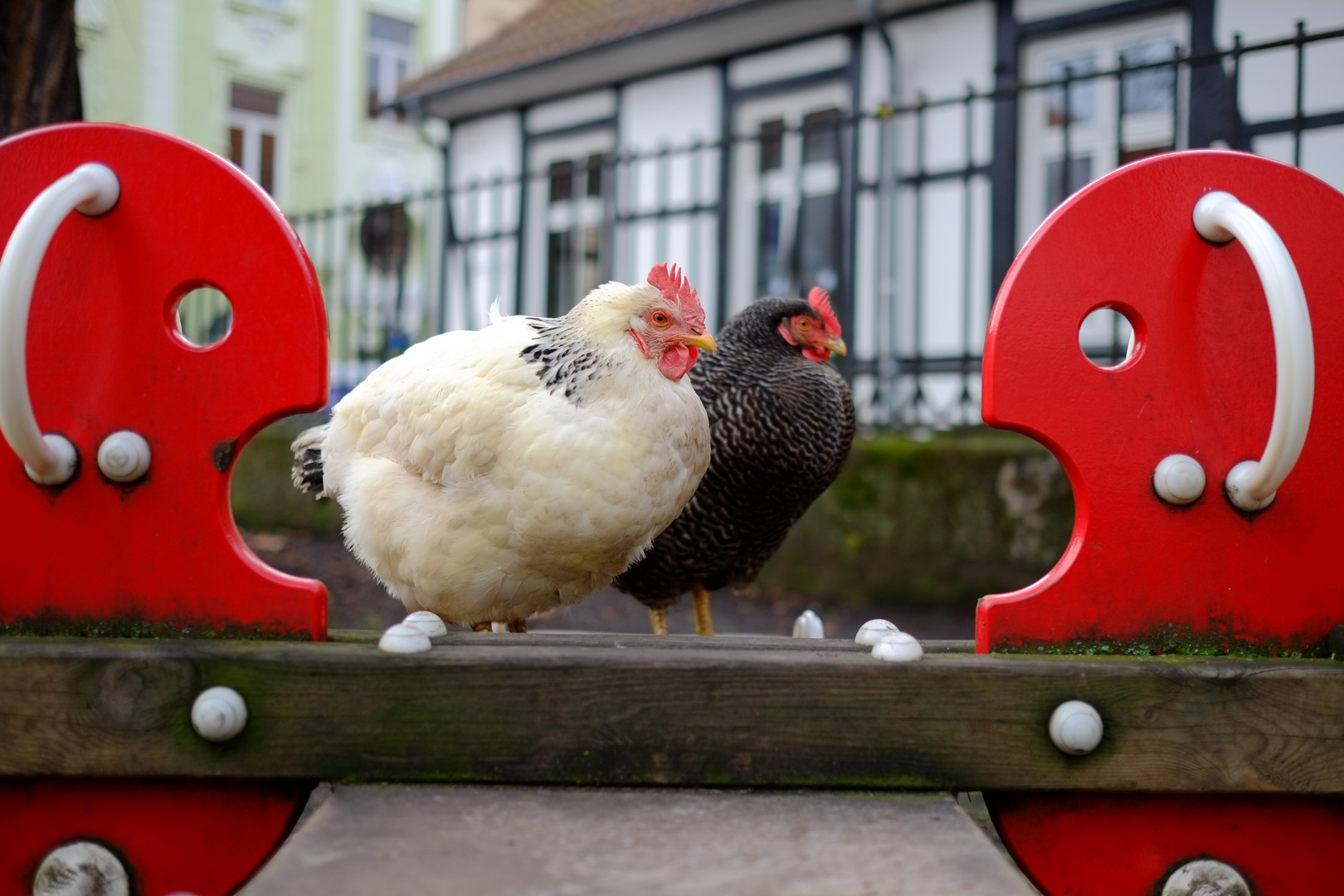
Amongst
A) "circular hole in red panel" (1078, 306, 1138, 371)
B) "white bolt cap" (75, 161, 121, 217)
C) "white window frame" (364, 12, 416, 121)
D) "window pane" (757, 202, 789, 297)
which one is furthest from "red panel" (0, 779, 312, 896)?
"white window frame" (364, 12, 416, 121)

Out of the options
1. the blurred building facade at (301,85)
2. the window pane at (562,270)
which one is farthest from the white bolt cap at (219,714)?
the blurred building facade at (301,85)

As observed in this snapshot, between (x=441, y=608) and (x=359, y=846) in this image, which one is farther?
(x=441, y=608)

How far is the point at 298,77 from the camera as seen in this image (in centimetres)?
1925

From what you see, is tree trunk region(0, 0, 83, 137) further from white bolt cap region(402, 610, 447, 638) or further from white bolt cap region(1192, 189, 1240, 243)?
white bolt cap region(1192, 189, 1240, 243)

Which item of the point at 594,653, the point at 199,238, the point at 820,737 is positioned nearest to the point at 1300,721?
the point at 820,737

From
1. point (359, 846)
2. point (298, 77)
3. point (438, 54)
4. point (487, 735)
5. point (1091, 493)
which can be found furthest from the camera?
point (438, 54)

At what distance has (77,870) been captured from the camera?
4.52 feet

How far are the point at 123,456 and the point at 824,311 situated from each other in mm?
2017

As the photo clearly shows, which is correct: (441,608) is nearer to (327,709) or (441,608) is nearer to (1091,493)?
(327,709)

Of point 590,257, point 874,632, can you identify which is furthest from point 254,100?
point 874,632

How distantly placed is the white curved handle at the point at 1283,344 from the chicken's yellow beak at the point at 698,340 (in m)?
0.91

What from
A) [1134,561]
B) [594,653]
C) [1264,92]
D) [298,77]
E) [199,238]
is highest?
[298,77]

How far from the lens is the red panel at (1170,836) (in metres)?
1.38

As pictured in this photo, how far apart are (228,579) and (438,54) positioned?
70.6ft
